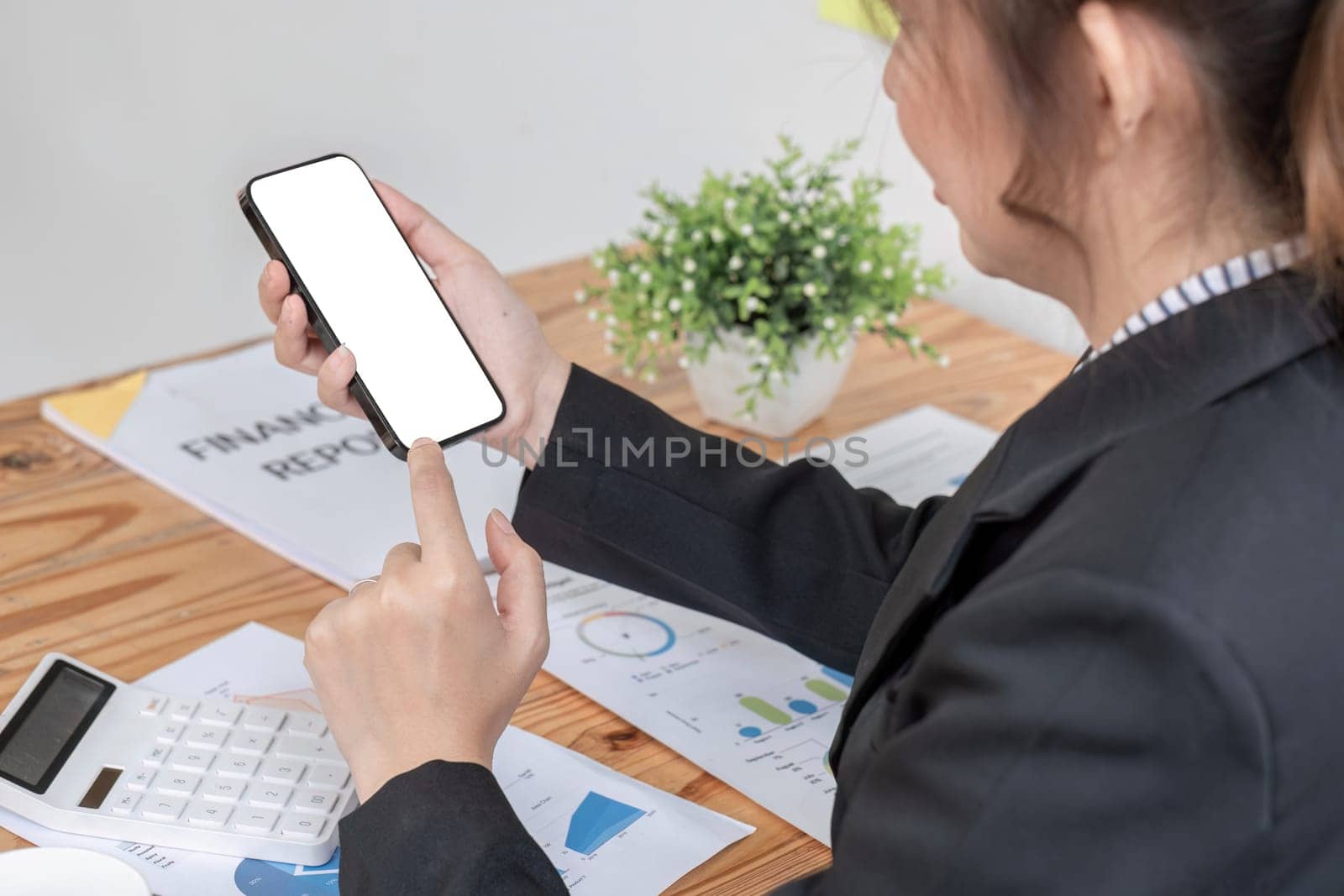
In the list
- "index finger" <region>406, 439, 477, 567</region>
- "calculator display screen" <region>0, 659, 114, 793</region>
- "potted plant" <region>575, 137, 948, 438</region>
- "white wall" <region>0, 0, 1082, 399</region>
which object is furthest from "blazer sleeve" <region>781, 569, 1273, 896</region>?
"white wall" <region>0, 0, 1082, 399</region>

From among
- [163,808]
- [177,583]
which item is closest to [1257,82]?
[163,808]

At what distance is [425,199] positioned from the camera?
196 cm

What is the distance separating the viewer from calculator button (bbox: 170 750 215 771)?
26.4 inches

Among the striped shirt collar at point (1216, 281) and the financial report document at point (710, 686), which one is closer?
the striped shirt collar at point (1216, 281)

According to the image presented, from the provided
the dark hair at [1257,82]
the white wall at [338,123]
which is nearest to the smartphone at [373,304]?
the dark hair at [1257,82]

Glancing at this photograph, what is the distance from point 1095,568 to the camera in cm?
44

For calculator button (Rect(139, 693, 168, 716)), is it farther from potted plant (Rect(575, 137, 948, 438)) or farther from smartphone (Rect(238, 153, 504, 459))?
potted plant (Rect(575, 137, 948, 438))

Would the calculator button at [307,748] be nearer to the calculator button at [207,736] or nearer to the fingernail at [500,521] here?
the calculator button at [207,736]

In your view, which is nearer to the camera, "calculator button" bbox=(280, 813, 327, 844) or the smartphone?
"calculator button" bbox=(280, 813, 327, 844)

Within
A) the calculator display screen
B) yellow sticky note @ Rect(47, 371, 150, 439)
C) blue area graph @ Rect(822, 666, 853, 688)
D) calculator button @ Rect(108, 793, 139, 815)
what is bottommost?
blue area graph @ Rect(822, 666, 853, 688)

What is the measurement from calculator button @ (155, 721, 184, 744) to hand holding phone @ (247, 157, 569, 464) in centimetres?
20

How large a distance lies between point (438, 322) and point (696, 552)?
21 cm

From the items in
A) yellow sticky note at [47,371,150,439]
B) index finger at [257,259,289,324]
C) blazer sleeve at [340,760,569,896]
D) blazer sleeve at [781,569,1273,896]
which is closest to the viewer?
blazer sleeve at [781,569,1273,896]

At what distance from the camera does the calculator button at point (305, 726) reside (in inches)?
27.3
